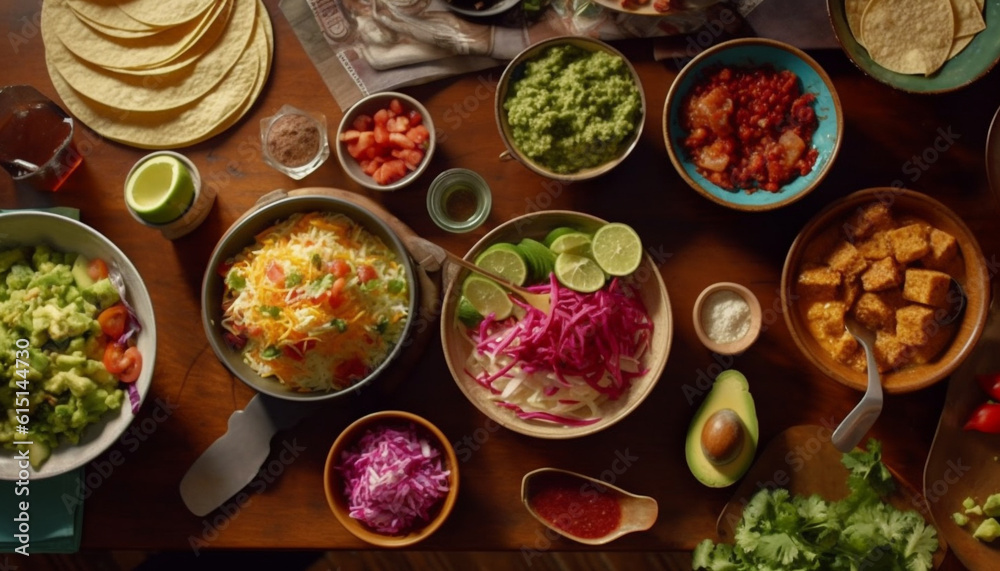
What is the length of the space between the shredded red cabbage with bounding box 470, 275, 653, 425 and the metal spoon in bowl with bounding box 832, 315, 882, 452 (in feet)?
2.46

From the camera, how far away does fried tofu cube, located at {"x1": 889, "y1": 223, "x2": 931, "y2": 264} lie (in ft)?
9.50

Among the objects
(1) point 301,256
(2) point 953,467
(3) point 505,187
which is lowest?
(2) point 953,467

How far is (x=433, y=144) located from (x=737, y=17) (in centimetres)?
134

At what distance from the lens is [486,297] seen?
2955 millimetres

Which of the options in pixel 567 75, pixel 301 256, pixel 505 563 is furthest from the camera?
pixel 505 563

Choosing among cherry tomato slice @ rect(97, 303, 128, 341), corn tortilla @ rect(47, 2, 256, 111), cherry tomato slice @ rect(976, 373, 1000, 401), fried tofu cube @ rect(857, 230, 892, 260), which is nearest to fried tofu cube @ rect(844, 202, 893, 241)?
fried tofu cube @ rect(857, 230, 892, 260)

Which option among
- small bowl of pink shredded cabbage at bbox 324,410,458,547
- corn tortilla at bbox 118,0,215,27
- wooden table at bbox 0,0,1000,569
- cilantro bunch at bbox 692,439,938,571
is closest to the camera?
cilantro bunch at bbox 692,439,938,571

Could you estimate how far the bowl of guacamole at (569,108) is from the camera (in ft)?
9.75

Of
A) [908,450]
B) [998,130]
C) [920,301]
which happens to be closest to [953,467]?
[908,450]

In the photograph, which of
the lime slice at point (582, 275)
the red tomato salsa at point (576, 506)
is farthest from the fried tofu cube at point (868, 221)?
the red tomato salsa at point (576, 506)

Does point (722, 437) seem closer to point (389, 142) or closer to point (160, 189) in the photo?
point (389, 142)

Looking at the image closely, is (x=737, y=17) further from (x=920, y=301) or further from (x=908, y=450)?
(x=908, y=450)

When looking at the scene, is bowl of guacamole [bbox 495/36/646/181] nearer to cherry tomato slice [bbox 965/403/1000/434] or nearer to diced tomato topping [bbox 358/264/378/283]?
diced tomato topping [bbox 358/264/378/283]

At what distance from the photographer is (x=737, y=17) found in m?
3.16
